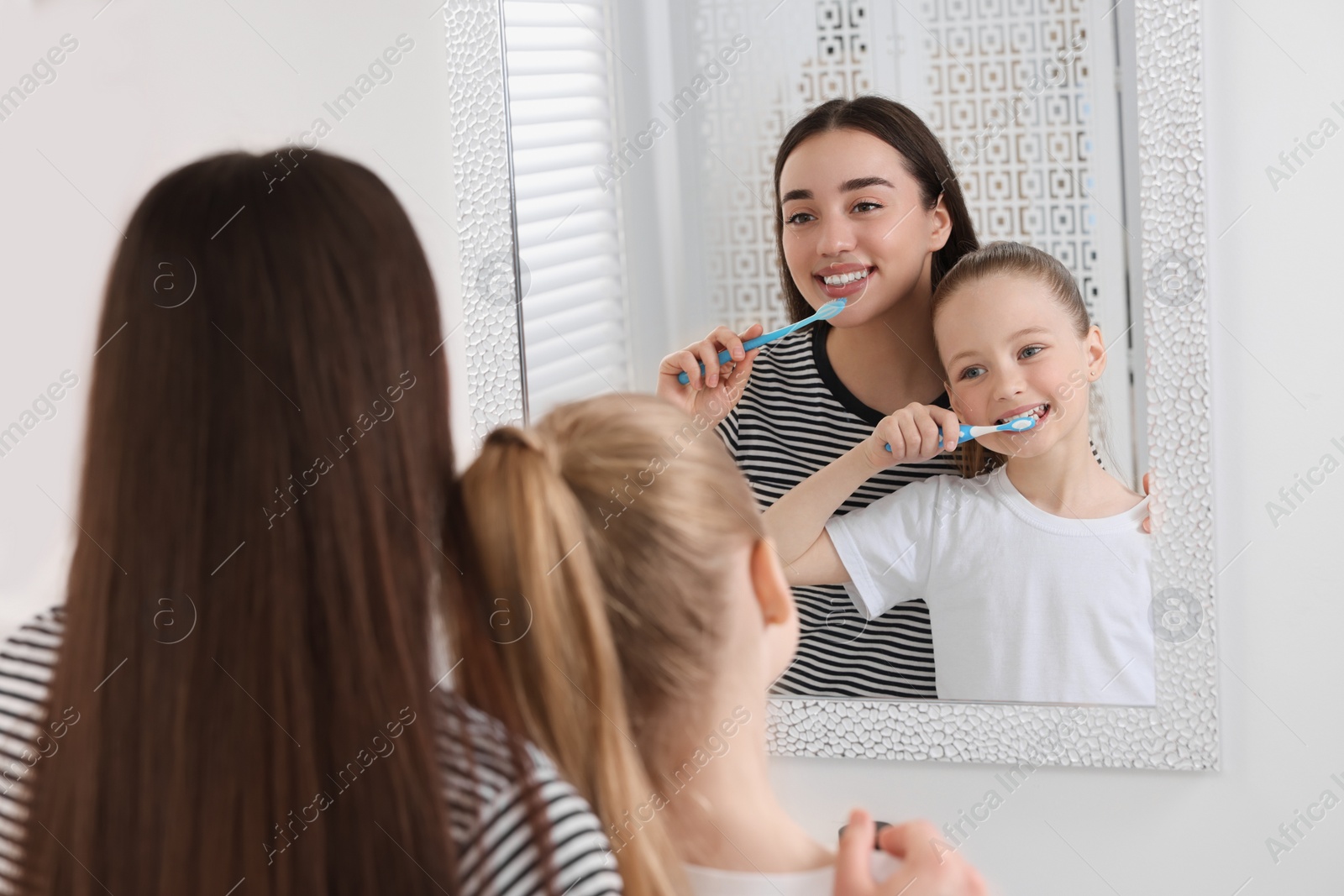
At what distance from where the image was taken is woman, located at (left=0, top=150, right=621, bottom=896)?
18.7 inches

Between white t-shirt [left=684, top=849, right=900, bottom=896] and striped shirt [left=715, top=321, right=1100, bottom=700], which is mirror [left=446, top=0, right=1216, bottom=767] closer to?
striped shirt [left=715, top=321, right=1100, bottom=700]

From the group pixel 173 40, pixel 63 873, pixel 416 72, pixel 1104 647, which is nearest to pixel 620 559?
pixel 63 873

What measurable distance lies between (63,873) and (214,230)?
0.29 metres

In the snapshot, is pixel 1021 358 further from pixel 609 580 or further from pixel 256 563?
pixel 256 563

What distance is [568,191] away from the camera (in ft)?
2.90

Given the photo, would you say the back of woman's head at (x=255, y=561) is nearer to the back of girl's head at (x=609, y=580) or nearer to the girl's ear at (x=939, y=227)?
the back of girl's head at (x=609, y=580)

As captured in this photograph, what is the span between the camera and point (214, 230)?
498 mm

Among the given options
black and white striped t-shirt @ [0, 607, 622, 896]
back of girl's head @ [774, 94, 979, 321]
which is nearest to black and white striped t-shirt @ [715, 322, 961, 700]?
back of girl's head @ [774, 94, 979, 321]

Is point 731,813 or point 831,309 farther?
point 831,309

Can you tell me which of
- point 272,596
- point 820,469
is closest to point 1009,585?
point 820,469

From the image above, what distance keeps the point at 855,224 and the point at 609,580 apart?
0.38 m

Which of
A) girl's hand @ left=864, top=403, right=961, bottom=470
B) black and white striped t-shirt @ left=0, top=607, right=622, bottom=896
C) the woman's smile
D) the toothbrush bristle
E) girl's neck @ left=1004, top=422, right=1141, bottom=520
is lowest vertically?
black and white striped t-shirt @ left=0, top=607, right=622, bottom=896

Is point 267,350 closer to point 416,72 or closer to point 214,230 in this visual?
point 214,230

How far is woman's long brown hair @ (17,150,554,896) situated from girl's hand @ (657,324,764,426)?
0.36 meters
